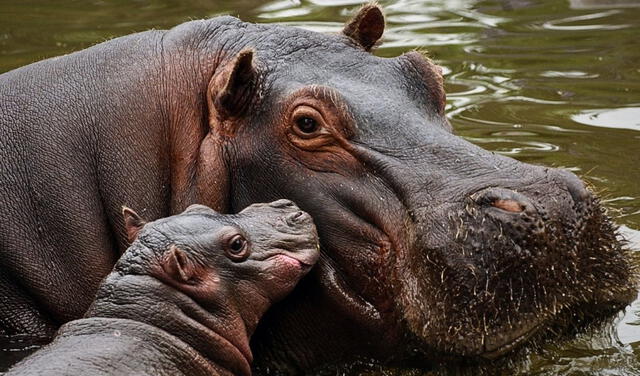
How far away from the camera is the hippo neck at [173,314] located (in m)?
6.32

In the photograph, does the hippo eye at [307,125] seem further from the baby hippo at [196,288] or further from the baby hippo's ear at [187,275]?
the baby hippo's ear at [187,275]

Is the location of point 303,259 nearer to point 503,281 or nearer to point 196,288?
point 196,288

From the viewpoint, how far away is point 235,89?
683cm

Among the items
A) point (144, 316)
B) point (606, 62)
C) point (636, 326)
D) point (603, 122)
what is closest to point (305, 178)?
point (144, 316)

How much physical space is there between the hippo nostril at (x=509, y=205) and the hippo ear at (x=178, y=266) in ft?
4.42

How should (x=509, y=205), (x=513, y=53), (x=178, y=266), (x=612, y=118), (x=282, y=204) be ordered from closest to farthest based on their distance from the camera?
(x=509, y=205) < (x=178, y=266) < (x=282, y=204) < (x=612, y=118) < (x=513, y=53)

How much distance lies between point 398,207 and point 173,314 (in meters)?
1.10

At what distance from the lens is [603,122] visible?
37.3 ft

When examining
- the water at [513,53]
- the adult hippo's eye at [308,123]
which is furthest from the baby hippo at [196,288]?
the water at [513,53]

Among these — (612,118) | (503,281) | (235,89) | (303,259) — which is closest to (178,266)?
(303,259)

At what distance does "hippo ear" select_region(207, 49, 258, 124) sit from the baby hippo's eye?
644 millimetres

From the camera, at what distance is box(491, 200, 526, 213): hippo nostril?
6164 millimetres

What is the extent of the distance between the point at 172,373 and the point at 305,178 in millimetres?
1137

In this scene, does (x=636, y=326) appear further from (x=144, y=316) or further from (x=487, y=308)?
(x=144, y=316)
